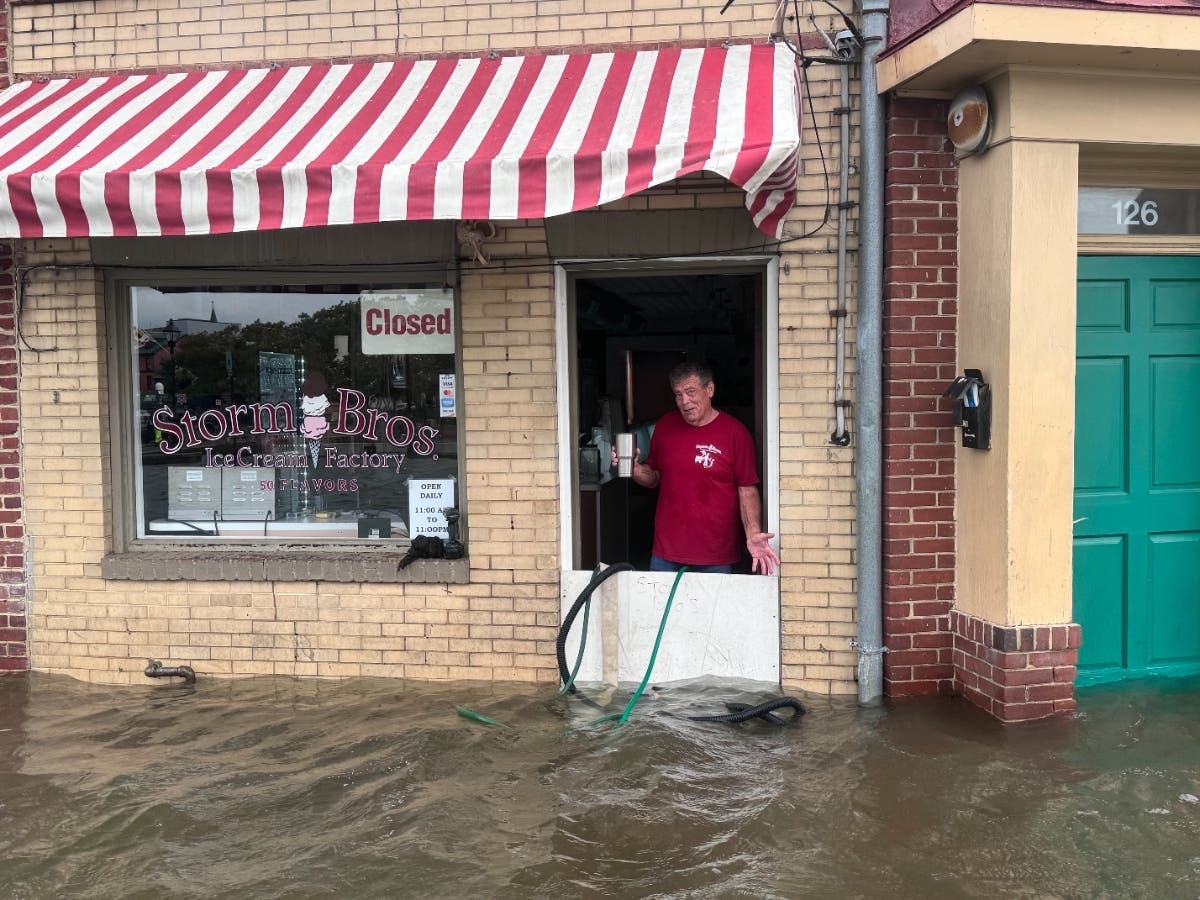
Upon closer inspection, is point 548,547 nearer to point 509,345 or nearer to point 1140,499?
point 509,345

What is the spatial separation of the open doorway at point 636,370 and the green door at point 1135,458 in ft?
5.33

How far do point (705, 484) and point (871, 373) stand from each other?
1022mm

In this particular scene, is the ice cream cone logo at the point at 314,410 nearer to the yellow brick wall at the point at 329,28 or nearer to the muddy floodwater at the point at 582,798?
the muddy floodwater at the point at 582,798

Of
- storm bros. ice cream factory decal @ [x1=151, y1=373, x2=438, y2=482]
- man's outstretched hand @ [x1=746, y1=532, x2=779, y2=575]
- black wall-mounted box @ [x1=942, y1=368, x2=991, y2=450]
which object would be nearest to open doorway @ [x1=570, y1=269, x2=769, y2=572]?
man's outstretched hand @ [x1=746, y1=532, x2=779, y2=575]

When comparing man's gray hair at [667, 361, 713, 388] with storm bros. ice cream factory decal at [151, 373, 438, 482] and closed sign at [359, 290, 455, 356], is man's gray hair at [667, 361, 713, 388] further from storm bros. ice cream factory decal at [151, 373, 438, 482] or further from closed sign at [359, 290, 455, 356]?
storm bros. ice cream factory decal at [151, 373, 438, 482]

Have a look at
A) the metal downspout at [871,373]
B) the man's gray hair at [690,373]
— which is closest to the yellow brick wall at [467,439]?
the metal downspout at [871,373]

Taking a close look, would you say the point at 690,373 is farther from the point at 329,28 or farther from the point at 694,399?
the point at 329,28

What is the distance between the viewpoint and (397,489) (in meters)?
5.75

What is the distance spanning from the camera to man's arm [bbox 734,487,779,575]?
5.18 metres

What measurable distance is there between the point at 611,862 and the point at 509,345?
2.64 m

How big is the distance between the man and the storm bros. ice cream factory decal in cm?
158

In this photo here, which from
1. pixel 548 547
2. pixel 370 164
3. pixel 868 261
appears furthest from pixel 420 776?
pixel 868 261

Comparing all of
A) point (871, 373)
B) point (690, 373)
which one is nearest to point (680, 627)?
point (690, 373)

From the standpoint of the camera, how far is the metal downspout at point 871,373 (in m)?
4.88
